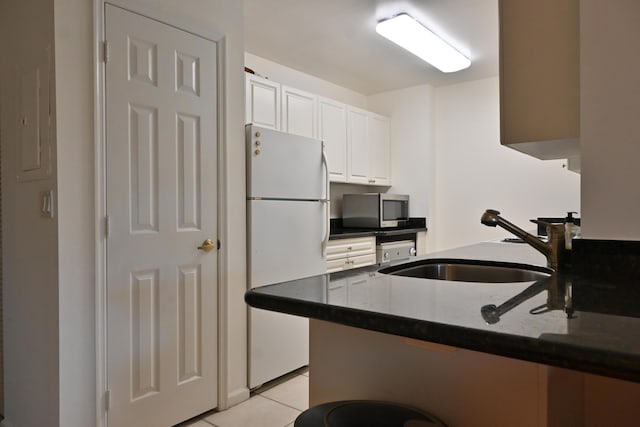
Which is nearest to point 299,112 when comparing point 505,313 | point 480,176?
point 480,176

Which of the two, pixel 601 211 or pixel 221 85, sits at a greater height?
pixel 221 85

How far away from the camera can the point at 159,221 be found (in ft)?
6.91

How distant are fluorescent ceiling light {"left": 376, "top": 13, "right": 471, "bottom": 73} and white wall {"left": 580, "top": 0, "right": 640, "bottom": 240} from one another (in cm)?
181

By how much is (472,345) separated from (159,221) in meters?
1.82

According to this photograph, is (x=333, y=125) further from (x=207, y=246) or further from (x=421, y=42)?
(x=207, y=246)

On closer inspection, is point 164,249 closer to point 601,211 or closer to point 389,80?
point 601,211

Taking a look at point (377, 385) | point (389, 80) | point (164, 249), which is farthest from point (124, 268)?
point (389, 80)

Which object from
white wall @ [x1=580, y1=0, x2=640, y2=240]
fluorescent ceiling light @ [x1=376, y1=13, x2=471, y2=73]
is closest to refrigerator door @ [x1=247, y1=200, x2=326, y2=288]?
fluorescent ceiling light @ [x1=376, y1=13, x2=471, y2=73]

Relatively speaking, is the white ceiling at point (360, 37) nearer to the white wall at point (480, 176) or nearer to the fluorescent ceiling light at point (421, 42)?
the fluorescent ceiling light at point (421, 42)

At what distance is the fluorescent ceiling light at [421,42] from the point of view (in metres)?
2.84

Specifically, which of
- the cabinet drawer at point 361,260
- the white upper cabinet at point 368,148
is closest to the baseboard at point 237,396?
the cabinet drawer at point 361,260

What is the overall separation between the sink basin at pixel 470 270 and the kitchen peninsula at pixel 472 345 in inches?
10.7

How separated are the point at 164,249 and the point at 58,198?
1.77ft

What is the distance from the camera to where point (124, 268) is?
6.50 ft
